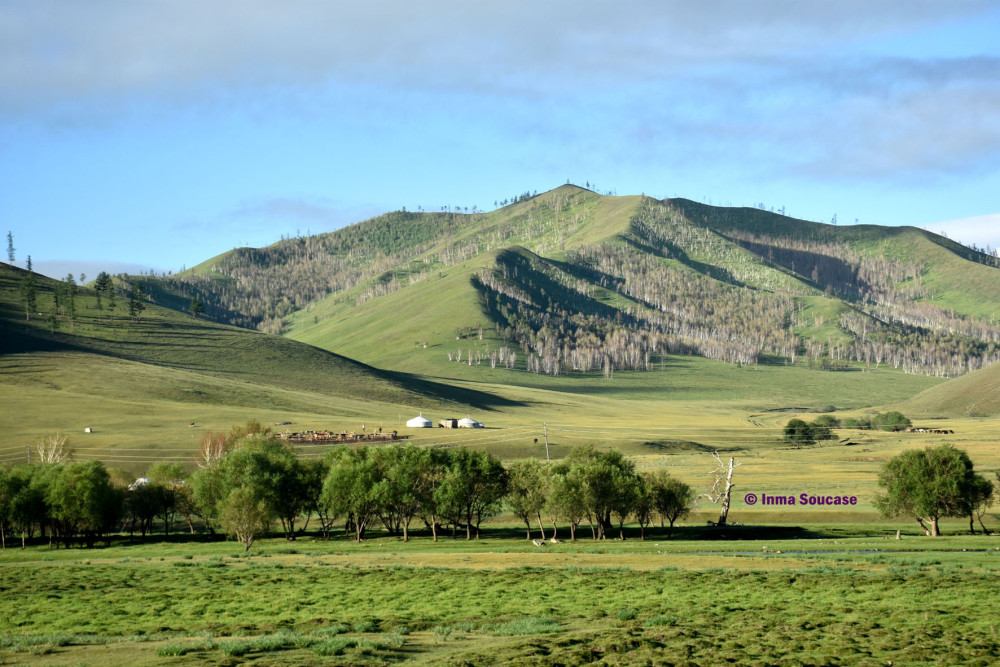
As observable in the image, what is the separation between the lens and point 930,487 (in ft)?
267

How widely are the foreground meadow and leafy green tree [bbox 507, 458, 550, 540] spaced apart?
12.8 meters

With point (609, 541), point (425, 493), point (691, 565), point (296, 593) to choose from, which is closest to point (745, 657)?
point (296, 593)

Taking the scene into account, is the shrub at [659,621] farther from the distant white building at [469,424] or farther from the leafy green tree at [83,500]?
the distant white building at [469,424]

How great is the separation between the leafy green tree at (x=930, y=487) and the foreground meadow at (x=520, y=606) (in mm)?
7852

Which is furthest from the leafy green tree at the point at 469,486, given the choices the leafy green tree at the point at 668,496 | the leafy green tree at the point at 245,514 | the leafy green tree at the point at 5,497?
the leafy green tree at the point at 5,497

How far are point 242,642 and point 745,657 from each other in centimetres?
1706

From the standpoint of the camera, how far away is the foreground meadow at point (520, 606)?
29.0 meters

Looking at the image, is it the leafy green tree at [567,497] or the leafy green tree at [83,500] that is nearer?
the leafy green tree at [567,497]

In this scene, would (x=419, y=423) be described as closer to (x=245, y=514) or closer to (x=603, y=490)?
(x=603, y=490)

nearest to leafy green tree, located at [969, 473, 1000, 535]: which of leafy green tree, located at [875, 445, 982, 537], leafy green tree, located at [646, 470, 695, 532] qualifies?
leafy green tree, located at [875, 445, 982, 537]

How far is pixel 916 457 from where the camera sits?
84.6 meters

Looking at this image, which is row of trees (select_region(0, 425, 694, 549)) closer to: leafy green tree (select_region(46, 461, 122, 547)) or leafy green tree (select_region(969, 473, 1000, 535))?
leafy green tree (select_region(46, 461, 122, 547))

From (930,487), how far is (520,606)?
56029 mm

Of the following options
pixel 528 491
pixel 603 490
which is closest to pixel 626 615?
pixel 603 490
